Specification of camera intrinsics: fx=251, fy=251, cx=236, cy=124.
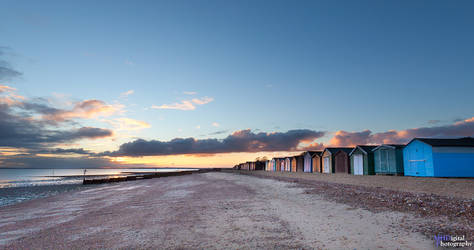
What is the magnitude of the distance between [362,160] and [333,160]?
8.18 meters

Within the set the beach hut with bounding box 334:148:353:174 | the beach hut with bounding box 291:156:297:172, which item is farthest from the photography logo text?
the beach hut with bounding box 291:156:297:172

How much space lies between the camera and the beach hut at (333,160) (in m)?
46.6

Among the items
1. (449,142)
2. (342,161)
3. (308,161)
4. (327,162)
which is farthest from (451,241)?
(308,161)

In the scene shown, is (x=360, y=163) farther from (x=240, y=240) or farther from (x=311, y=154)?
(x=240, y=240)

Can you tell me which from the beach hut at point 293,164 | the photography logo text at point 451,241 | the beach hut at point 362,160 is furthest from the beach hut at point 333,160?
the photography logo text at point 451,241

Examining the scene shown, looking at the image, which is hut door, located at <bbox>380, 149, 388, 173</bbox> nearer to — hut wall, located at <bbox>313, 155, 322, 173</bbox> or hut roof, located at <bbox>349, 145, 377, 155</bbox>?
hut roof, located at <bbox>349, 145, 377, 155</bbox>

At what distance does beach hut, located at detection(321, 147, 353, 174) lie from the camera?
1836 inches

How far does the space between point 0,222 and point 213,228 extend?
14997 mm

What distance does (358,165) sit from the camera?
42562mm

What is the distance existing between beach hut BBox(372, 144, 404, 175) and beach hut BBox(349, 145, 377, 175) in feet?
2.77

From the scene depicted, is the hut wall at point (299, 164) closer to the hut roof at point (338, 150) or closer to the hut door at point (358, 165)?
the hut roof at point (338, 150)

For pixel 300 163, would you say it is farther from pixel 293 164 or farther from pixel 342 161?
pixel 342 161

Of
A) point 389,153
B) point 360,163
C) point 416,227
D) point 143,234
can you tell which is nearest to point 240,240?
point 143,234

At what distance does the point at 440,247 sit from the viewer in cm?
791
